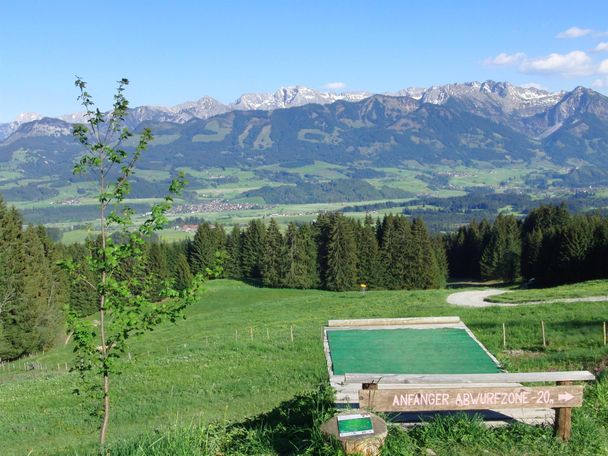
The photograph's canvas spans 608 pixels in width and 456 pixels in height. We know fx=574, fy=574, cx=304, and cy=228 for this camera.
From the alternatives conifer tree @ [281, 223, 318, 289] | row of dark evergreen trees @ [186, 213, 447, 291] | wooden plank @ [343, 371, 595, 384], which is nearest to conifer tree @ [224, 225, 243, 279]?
row of dark evergreen trees @ [186, 213, 447, 291]

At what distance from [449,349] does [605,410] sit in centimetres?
1228

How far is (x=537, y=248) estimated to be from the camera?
76688mm

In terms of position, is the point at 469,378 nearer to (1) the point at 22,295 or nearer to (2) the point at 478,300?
(2) the point at 478,300

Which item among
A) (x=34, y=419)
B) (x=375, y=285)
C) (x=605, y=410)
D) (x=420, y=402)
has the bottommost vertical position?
(x=375, y=285)

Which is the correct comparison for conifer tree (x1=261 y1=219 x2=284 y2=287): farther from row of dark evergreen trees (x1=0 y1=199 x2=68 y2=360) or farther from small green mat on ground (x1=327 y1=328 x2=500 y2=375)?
small green mat on ground (x1=327 y1=328 x2=500 y2=375)

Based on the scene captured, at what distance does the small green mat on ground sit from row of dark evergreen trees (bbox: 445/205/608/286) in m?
45.3

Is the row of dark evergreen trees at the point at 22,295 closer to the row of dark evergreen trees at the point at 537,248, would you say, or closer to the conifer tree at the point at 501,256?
the row of dark evergreen trees at the point at 537,248

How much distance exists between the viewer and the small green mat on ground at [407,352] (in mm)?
20558

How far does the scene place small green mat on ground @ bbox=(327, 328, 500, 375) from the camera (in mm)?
20558

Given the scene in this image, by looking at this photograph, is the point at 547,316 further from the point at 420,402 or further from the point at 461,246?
the point at 461,246

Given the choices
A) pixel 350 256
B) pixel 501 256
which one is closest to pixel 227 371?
pixel 350 256

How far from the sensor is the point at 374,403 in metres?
9.84

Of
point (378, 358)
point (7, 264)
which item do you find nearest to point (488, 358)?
point (378, 358)

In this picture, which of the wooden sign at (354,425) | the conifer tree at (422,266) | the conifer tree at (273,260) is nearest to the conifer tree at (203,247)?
the conifer tree at (273,260)
